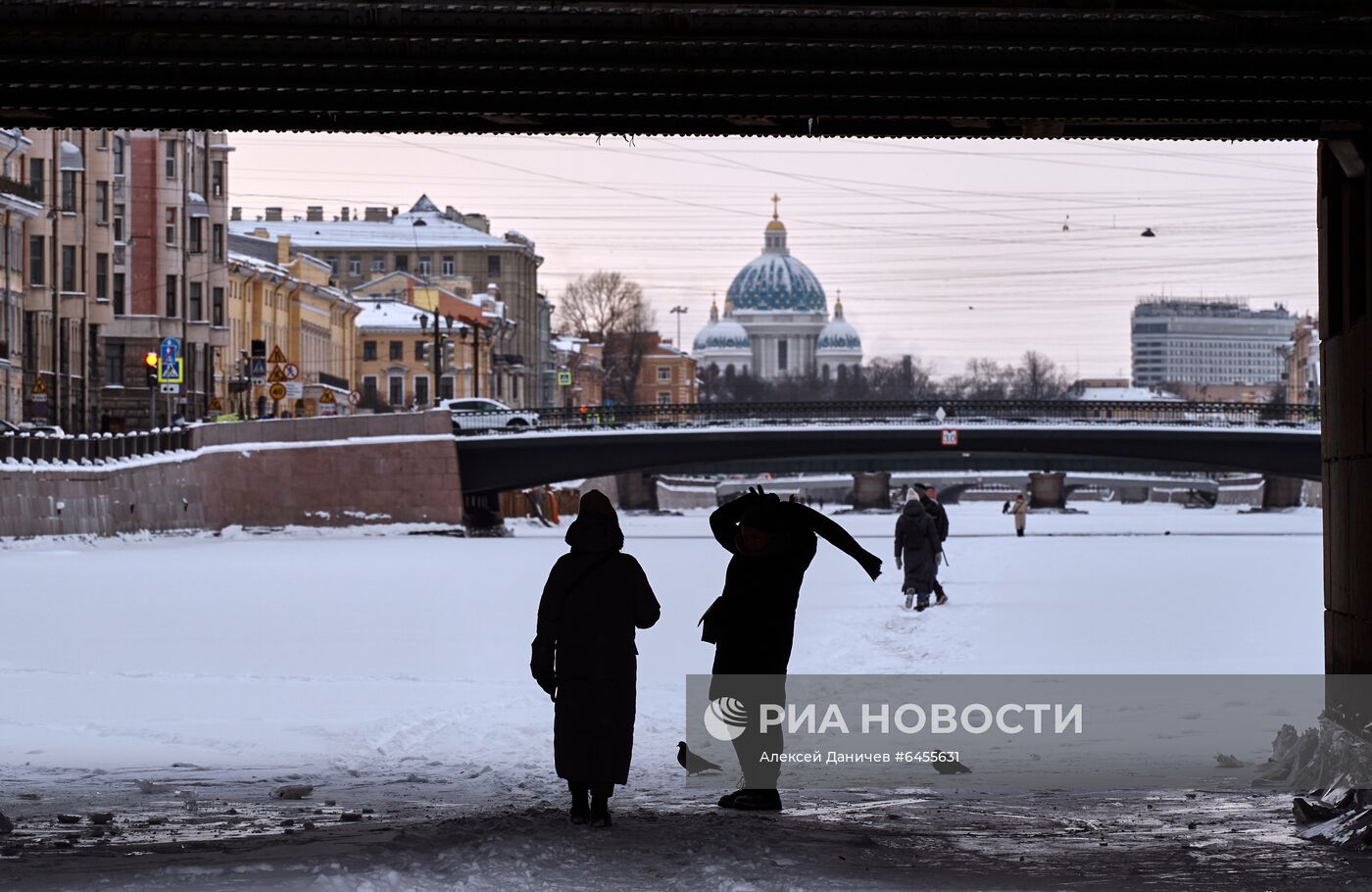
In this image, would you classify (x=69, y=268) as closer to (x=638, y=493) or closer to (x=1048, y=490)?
(x=638, y=493)

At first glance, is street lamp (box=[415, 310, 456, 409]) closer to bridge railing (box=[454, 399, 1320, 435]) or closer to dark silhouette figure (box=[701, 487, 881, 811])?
bridge railing (box=[454, 399, 1320, 435])

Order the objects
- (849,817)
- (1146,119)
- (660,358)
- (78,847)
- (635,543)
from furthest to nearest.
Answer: (660,358)
(635,543)
(1146,119)
(849,817)
(78,847)

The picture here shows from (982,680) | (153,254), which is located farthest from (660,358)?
(982,680)

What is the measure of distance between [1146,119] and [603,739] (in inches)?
216

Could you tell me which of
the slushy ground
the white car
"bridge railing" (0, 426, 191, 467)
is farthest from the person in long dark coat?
the white car

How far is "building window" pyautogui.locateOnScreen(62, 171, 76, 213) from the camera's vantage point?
2569 inches

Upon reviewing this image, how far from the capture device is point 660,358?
18150cm

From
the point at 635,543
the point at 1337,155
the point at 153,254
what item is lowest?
the point at 635,543

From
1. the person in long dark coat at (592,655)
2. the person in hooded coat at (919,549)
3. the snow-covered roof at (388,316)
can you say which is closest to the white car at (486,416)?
the snow-covered roof at (388,316)

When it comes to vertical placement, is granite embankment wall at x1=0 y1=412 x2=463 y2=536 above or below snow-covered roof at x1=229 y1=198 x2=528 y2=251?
below

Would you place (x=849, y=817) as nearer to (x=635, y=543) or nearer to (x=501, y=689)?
(x=501, y=689)

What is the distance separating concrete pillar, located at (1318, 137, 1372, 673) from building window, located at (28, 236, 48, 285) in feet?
172

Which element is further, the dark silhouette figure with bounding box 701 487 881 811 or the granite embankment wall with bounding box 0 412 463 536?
the granite embankment wall with bounding box 0 412 463 536

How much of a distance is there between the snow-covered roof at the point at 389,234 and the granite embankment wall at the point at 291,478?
6557 cm
